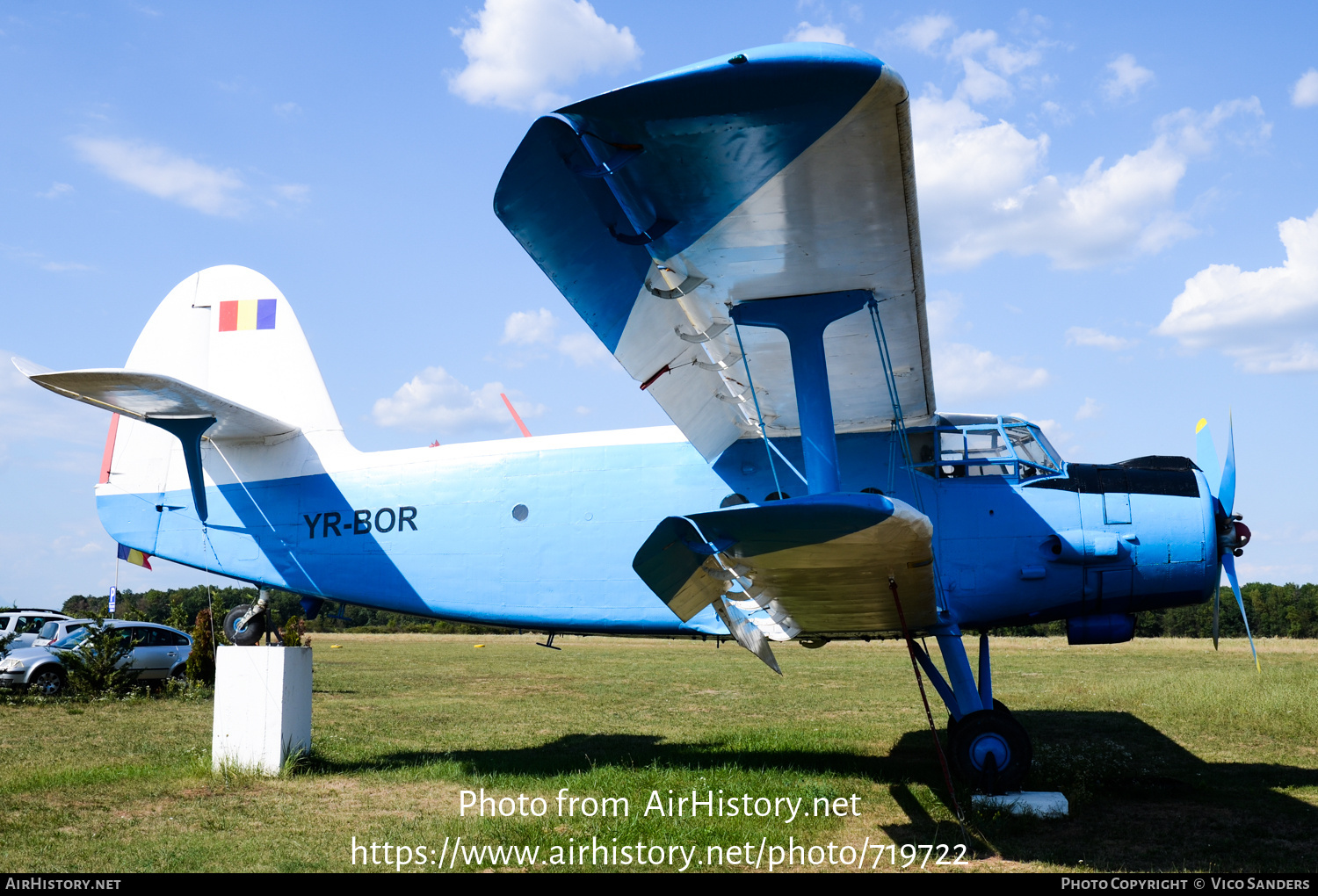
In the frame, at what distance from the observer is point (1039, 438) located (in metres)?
7.21

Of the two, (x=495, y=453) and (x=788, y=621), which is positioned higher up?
(x=495, y=453)

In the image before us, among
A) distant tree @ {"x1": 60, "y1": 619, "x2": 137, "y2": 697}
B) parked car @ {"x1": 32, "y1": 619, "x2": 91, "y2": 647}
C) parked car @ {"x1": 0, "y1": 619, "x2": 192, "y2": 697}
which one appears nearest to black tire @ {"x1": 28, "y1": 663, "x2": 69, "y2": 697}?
parked car @ {"x1": 0, "y1": 619, "x2": 192, "y2": 697}

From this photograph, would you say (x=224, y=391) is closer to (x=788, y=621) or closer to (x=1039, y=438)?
(x=788, y=621)

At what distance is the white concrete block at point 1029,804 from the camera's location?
6.14m

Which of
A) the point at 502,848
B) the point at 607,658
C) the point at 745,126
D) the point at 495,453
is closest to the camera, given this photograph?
the point at 745,126

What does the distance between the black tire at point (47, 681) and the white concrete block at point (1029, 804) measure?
617 inches

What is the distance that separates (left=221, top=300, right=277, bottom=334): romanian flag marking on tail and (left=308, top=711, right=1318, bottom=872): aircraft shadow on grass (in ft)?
15.3

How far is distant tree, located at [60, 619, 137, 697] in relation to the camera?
14.6 metres

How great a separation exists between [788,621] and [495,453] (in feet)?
11.1

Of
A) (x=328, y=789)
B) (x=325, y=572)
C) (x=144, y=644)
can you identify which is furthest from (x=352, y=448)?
(x=144, y=644)

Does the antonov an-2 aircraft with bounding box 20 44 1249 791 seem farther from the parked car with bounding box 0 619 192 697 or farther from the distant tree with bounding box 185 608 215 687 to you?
the parked car with bounding box 0 619 192 697

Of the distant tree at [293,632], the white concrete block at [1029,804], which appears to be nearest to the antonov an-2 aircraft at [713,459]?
the white concrete block at [1029,804]

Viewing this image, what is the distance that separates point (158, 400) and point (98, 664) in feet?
33.6

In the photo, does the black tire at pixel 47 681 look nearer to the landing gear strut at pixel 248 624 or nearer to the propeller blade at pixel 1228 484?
the landing gear strut at pixel 248 624
